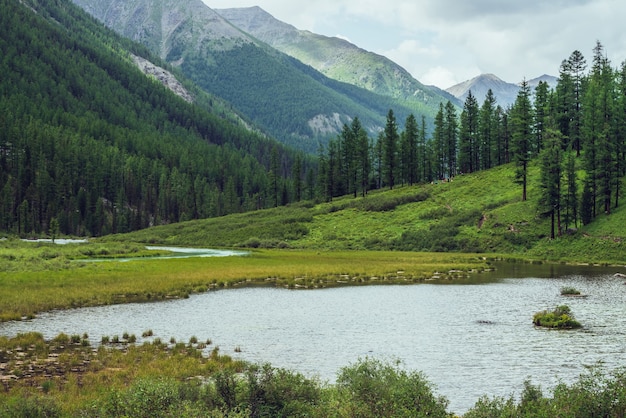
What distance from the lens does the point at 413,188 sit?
479ft

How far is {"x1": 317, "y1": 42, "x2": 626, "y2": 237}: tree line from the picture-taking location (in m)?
92.9

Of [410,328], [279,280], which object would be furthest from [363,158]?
[410,328]

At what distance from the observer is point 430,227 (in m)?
110

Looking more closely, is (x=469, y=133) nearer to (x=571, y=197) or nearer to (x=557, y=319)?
(x=571, y=197)


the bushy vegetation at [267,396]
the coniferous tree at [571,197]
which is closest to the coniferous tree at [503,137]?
the coniferous tree at [571,197]

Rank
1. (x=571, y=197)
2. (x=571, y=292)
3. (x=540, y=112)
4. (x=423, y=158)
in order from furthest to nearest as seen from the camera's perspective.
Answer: (x=423, y=158)
(x=540, y=112)
(x=571, y=197)
(x=571, y=292)

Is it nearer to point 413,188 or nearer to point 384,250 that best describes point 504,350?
point 384,250

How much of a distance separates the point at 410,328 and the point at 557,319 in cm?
1022

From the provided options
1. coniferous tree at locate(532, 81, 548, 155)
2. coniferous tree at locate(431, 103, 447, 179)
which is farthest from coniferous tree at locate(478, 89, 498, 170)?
coniferous tree at locate(532, 81, 548, 155)

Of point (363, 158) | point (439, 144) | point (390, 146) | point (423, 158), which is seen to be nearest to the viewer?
point (363, 158)

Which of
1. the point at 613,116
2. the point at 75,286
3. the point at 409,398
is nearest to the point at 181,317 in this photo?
the point at 75,286

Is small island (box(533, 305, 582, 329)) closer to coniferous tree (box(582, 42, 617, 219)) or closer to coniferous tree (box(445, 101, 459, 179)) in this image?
coniferous tree (box(582, 42, 617, 219))

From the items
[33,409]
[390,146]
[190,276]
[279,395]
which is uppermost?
[390,146]

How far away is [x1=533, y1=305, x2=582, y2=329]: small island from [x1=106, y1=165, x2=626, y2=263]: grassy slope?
48.1 m
